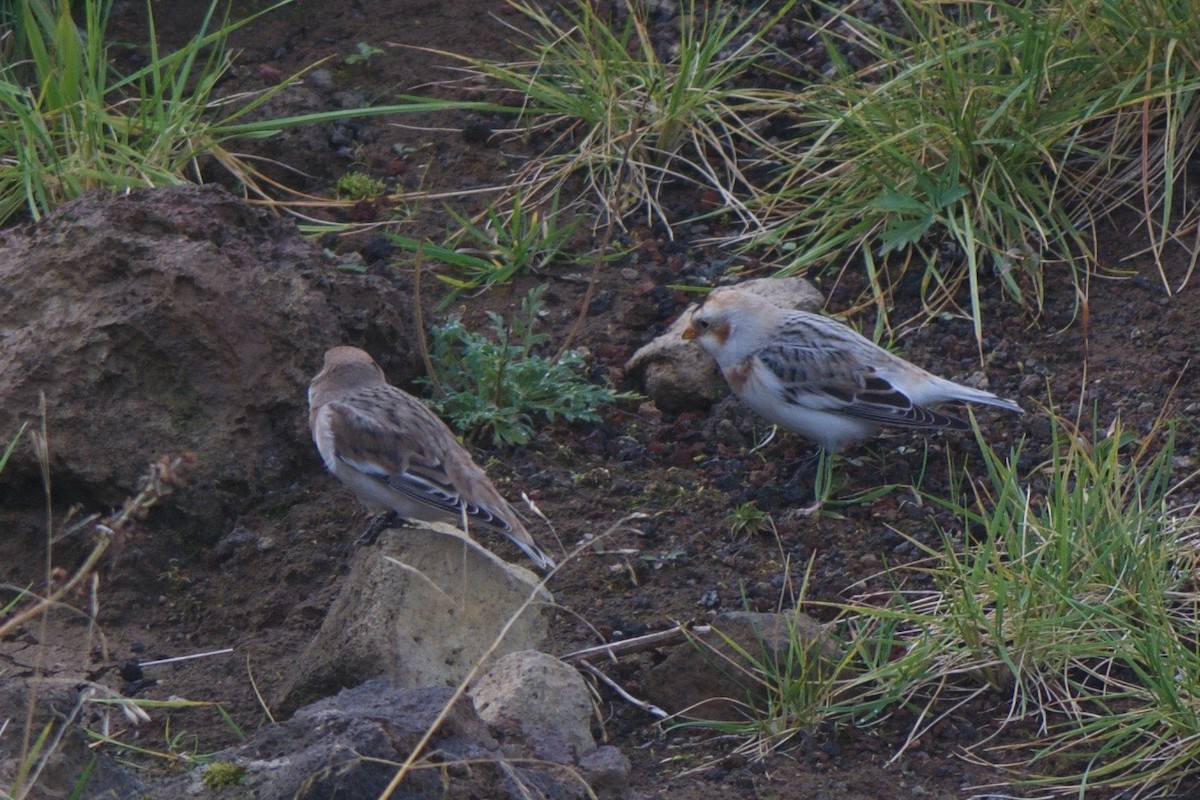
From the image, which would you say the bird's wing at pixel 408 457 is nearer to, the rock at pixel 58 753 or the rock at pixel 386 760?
the rock at pixel 386 760

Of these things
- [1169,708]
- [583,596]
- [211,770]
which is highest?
[211,770]

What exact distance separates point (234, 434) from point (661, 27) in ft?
12.6

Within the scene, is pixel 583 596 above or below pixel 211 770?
below

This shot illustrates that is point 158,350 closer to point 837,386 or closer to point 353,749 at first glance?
point 837,386

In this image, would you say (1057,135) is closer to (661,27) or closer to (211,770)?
(661,27)

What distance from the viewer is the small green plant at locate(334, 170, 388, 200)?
24.9ft

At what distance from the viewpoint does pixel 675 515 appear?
5.69 m

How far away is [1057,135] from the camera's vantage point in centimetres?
662

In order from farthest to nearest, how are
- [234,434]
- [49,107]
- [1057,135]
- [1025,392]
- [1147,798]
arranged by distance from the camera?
[49,107], [1057,135], [1025,392], [234,434], [1147,798]

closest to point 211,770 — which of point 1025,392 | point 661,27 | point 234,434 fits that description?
point 234,434

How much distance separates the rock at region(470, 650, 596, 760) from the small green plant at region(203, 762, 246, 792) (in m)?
0.71

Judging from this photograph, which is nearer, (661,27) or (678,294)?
(678,294)

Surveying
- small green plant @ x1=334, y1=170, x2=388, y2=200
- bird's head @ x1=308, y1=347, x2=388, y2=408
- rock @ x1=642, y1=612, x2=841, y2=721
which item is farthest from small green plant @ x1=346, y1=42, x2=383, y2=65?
rock @ x1=642, y1=612, x2=841, y2=721

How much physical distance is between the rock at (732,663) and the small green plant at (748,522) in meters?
0.93
